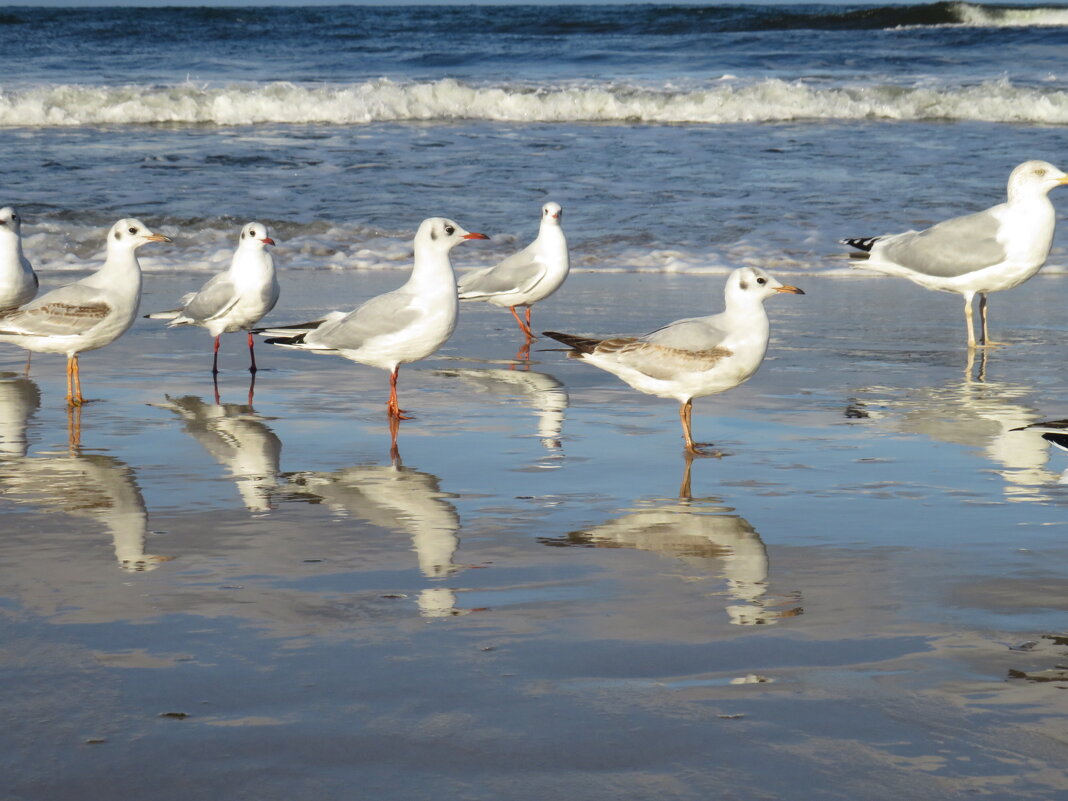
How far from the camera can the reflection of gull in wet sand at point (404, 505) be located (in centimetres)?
451

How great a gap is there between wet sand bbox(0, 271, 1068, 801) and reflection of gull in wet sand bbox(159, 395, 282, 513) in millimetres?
28

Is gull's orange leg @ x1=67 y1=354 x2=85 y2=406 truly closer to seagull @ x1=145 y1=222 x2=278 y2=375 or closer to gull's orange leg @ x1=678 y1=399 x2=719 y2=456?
seagull @ x1=145 y1=222 x2=278 y2=375

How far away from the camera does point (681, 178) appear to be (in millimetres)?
18062

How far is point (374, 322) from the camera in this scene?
24.0ft

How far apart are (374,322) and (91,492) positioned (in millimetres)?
2124

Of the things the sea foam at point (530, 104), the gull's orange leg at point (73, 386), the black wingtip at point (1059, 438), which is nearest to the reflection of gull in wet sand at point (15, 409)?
the gull's orange leg at point (73, 386)

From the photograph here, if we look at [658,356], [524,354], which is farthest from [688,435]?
[524,354]

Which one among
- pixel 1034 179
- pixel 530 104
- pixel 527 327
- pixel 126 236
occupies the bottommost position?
pixel 527 327

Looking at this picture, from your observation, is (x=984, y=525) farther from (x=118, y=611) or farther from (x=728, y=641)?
(x=118, y=611)

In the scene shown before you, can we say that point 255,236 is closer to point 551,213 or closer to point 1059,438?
point 551,213

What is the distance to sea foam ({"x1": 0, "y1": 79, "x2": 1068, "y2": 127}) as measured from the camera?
26906 mm

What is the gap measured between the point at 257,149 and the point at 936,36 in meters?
25.2

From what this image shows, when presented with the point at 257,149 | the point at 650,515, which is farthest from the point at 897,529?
the point at 257,149

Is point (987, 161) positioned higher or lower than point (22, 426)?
higher
